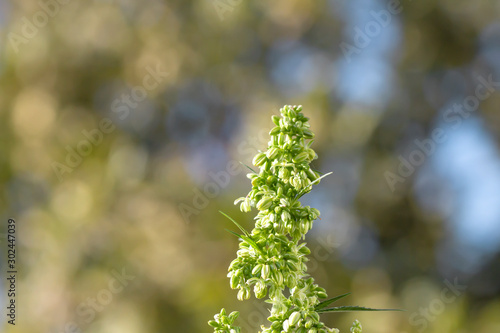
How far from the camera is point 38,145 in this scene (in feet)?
24.2

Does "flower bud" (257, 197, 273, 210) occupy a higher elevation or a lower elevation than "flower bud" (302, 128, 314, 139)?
lower

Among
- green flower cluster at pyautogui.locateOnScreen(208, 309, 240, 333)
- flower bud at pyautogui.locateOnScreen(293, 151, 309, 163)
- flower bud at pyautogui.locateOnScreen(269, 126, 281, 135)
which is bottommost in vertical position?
green flower cluster at pyautogui.locateOnScreen(208, 309, 240, 333)

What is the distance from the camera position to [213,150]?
23.2ft

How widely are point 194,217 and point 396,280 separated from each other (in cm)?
270

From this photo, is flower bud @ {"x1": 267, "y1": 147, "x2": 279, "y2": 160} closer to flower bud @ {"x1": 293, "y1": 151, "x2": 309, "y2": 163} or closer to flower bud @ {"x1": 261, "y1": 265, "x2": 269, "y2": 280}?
flower bud @ {"x1": 293, "y1": 151, "x2": 309, "y2": 163}

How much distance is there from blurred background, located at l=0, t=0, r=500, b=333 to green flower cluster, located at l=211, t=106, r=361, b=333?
16.9 feet

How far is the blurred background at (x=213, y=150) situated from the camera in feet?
20.5

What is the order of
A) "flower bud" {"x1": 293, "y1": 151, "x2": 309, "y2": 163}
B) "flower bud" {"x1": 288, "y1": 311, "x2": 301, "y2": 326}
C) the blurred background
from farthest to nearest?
1. the blurred background
2. "flower bud" {"x1": 293, "y1": 151, "x2": 309, "y2": 163}
3. "flower bud" {"x1": 288, "y1": 311, "x2": 301, "y2": 326}

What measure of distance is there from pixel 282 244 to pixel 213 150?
625 cm

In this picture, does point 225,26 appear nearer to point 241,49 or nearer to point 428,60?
point 241,49

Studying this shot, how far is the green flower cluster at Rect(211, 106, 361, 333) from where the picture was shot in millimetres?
820

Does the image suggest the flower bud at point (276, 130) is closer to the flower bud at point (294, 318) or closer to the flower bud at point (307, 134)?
the flower bud at point (307, 134)

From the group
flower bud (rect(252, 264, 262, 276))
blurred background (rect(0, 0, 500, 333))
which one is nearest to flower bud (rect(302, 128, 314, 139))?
flower bud (rect(252, 264, 262, 276))

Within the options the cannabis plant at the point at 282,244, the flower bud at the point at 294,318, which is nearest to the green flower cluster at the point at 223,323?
the cannabis plant at the point at 282,244
